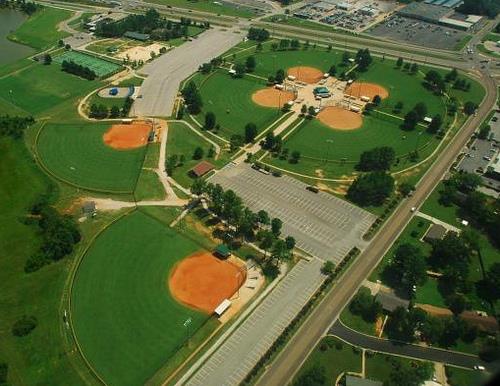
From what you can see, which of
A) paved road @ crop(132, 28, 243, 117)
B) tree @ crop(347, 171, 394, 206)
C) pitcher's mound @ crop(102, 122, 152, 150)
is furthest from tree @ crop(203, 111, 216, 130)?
tree @ crop(347, 171, 394, 206)

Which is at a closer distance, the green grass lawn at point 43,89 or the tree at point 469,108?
the green grass lawn at point 43,89

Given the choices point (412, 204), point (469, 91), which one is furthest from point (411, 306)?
point (469, 91)

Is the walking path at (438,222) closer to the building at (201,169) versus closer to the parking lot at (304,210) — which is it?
the parking lot at (304,210)

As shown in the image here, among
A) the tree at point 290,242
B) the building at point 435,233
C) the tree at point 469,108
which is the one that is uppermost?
the tree at point 469,108

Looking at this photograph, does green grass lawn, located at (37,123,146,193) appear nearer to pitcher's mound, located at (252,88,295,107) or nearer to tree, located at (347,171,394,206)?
pitcher's mound, located at (252,88,295,107)

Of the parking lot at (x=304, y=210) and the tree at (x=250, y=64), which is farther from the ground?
the tree at (x=250, y=64)

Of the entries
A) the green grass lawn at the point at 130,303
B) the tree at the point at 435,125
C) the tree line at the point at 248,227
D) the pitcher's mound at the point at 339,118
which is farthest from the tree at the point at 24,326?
the tree at the point at 435,125
